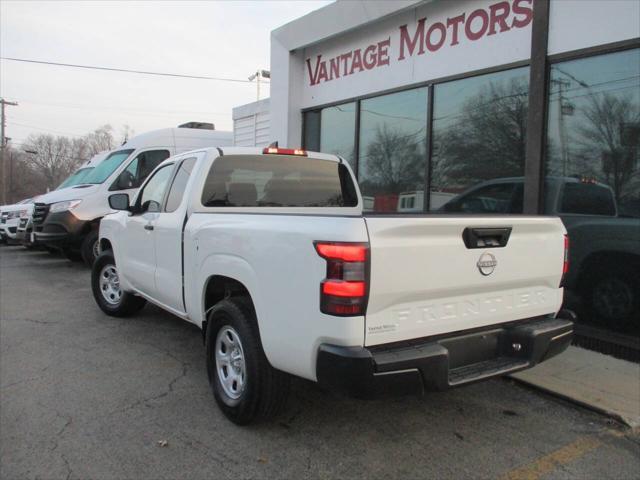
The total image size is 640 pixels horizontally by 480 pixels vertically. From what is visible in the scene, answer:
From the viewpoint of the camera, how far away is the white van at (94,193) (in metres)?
9.68

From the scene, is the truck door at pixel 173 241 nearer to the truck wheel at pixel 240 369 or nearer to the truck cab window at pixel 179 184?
the truck cab window at pixel 179 184

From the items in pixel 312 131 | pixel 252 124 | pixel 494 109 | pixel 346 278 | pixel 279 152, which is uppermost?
pixel 252 124

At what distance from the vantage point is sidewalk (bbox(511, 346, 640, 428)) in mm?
3852

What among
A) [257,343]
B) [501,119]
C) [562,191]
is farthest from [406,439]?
[501,119]

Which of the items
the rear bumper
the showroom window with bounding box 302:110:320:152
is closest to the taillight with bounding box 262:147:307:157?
the rear bumper

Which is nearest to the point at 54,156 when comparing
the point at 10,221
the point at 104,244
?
the point at 10,221

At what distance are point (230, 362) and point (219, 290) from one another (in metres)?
0.56

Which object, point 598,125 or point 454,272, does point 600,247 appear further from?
point 454,272

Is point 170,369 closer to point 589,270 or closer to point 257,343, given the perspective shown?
point 257,343

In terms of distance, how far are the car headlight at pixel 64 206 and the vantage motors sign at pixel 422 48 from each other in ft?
15.8

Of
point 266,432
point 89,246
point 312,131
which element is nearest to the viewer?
point 266,432

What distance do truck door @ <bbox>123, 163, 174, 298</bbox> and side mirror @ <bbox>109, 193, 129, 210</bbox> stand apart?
123 millimetres

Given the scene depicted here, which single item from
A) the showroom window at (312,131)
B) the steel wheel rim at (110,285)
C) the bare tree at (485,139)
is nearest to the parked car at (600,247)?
the bare tree at (485,139)

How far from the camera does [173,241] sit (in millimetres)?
4359
